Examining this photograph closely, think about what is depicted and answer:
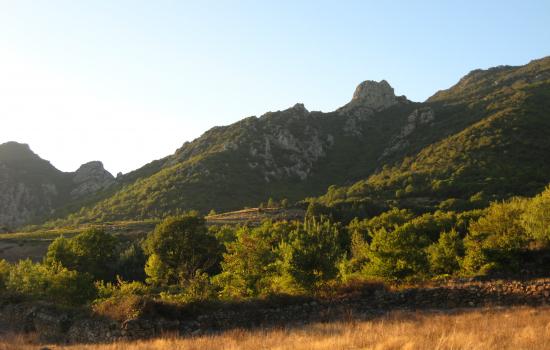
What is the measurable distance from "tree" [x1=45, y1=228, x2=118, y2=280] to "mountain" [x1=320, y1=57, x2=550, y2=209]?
5922 cm

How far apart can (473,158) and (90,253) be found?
95821 millimetres

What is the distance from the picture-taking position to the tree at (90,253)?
50.7 metres

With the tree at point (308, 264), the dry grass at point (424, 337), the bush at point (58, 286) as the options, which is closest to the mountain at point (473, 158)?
the tree at point (308, 264)

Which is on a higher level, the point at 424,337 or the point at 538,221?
the point at 424,337

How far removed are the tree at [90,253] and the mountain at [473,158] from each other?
59.2 metres

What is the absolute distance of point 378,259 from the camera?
28.3 meters

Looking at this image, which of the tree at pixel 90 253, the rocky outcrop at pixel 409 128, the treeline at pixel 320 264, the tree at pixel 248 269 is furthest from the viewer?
the rocky outcrop at pixel 409 128

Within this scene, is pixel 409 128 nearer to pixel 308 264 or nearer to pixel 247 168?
pixel 247 168

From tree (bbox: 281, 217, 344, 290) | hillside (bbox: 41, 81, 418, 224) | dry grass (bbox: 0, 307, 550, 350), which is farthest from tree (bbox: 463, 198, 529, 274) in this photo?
hillside (bbox: 41, 81, 418, 224)

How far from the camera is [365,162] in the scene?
165 metres

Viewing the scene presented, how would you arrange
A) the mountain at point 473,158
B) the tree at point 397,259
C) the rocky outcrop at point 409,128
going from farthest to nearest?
1. the rocky outcrop at point 409,128
2. the mountain at point 473,158
3. the tree at point 397,259

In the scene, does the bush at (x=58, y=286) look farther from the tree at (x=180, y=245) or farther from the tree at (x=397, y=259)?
the tree at (x=397, y=259)

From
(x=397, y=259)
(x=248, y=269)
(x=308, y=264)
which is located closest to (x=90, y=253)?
(x=248, y=269)

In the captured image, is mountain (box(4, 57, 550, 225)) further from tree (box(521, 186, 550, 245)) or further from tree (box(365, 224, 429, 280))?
tree (box(365, 224, 429, 280))
